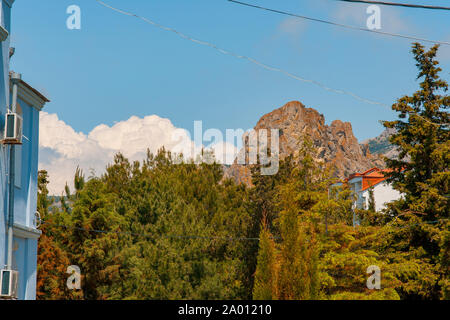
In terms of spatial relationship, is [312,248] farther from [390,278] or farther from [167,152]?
[167,152]

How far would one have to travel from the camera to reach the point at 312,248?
19.0m

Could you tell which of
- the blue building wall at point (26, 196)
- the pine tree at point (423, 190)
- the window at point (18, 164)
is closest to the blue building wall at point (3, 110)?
the window at point (18, 164)

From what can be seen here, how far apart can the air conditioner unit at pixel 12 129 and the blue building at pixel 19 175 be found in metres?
0.05

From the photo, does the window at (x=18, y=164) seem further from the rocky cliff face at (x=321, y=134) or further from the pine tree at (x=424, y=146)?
the rocky cliff face at (x=321, y=134)

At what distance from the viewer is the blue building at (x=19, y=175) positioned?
12062 millimetres

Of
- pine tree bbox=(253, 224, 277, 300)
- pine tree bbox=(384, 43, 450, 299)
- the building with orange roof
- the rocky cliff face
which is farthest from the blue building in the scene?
the rocky cliff face

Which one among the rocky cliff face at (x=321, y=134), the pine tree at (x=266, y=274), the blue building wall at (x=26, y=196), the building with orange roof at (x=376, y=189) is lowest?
the pine tree at (x=266, y=274)

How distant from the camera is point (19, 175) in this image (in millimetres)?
13461

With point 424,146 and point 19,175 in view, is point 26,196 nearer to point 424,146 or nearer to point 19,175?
point 19,175

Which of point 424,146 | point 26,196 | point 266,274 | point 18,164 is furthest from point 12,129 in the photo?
point 424,146

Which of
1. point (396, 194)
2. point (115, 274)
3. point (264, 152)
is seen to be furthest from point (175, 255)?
point (396, 194)

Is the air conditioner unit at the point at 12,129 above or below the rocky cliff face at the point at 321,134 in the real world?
below

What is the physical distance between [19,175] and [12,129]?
6.64 ft
